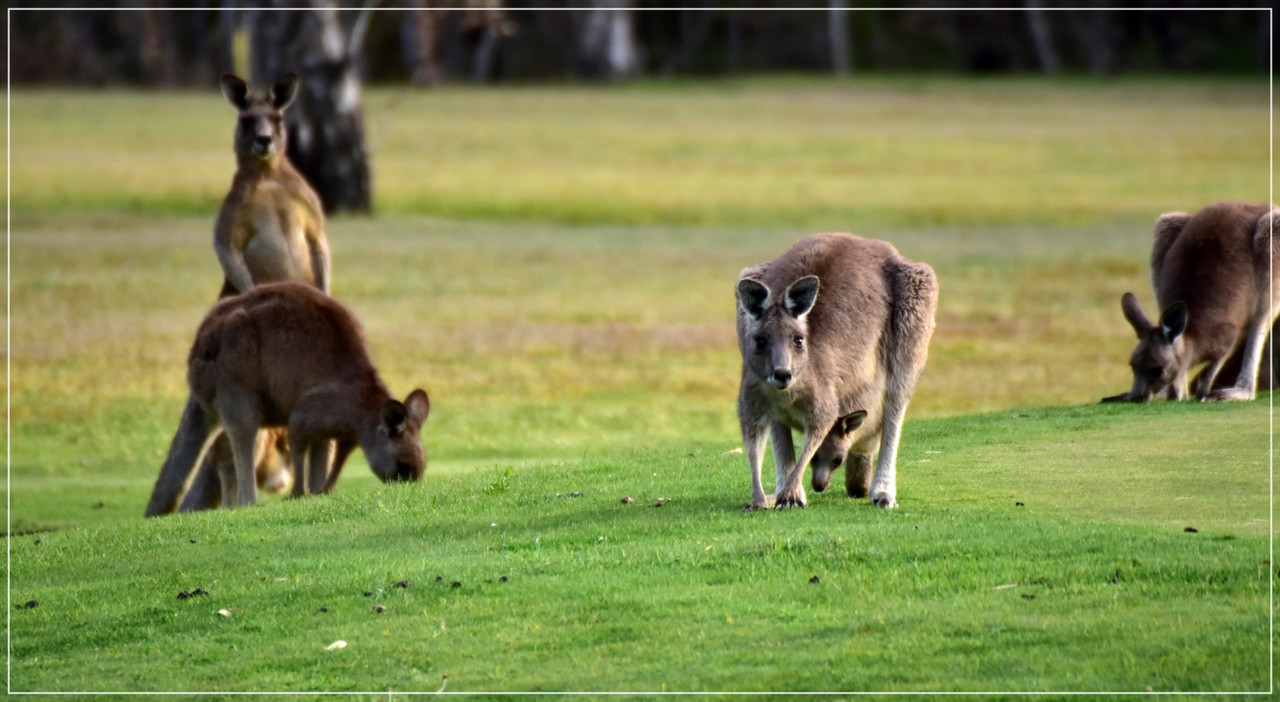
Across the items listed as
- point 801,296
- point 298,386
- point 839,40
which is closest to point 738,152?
point 839,40

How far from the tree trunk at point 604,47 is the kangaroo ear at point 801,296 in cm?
5589

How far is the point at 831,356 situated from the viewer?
22.2ft

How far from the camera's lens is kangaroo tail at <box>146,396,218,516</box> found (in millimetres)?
9633

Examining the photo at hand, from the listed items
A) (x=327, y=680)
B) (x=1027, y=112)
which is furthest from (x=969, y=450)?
(x=1027, y=112)

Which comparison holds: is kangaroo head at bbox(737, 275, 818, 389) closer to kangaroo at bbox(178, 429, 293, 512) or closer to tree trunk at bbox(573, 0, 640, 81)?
kangaroo at bbox(178, 429, 293, 512)

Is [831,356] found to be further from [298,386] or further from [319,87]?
[319,87]

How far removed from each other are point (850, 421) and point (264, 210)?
5.08m

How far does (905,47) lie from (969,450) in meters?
63.9

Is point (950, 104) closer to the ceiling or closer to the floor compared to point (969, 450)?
closer to the floor

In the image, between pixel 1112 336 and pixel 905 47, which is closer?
pixel 1112 336

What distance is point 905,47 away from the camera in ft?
231

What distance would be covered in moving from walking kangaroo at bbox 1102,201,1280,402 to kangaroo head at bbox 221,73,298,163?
17.1 feet

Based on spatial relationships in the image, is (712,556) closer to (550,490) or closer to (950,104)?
(550,490)

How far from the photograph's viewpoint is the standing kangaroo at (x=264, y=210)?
10586mm
